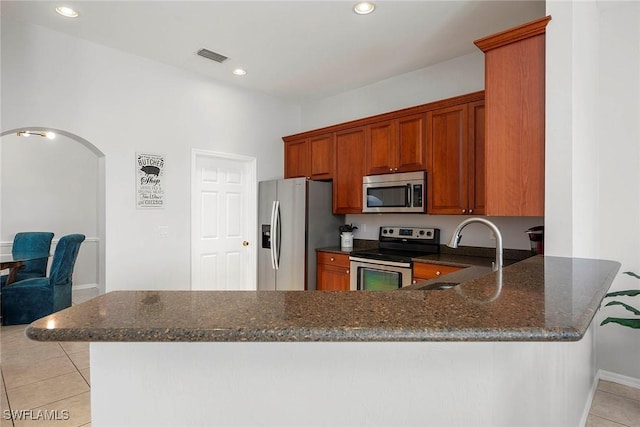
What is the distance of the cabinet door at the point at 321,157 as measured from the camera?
4.15m

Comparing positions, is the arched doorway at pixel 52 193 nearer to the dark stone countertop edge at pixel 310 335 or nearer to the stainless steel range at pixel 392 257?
the stainless steel range at pixel 392 257

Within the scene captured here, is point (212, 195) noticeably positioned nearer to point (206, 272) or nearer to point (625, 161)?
point (206, 272)

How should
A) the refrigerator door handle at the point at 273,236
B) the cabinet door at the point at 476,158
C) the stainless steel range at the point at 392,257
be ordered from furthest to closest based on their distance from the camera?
the refrigerator door handle at the point at 273,236
the stainless steel range at the point at 392,257
the cabinet door at the point at 476,158

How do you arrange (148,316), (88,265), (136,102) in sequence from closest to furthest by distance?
(148,316) < (136,102) < (88,265)

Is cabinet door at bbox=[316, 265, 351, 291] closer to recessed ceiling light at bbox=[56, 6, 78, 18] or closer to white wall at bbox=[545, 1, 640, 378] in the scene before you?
white wall at bbox=[545, 1, 640, 378]

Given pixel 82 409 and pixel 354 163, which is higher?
pixel 354 163

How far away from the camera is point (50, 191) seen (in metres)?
5.41

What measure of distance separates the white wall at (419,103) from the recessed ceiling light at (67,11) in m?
2.81

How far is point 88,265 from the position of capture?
5.76 m

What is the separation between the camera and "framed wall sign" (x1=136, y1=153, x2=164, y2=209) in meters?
3.36

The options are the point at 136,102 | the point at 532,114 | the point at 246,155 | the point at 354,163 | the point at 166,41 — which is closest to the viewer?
the point at 532,114

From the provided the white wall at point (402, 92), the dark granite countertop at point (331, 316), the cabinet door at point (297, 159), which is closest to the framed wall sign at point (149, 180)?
the cabinet door at point (297, 159)

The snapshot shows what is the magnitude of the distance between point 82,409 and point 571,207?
10.6 feet

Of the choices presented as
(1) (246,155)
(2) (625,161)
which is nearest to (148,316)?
(2) (625,161)
